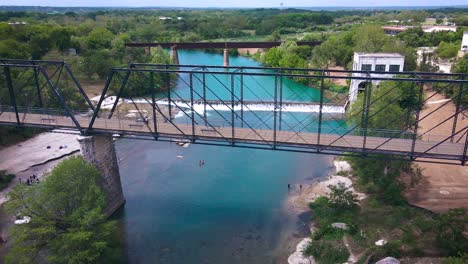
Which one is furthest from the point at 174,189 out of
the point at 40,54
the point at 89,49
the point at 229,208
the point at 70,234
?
the point at 89,49

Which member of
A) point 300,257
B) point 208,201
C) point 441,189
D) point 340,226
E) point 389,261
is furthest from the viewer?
point 208,201

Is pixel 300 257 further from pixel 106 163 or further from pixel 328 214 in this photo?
pixel 106 163

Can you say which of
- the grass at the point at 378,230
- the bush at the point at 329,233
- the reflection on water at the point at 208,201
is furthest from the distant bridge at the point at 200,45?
the bush at the point at 329,233

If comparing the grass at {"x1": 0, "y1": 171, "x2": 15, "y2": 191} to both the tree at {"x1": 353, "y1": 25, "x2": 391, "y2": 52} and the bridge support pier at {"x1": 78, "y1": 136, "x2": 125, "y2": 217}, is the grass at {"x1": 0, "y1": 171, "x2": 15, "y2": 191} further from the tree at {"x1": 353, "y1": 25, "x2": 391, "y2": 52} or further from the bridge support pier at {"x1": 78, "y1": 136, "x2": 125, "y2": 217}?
the tree at {"x1": 353, "y1": 25, "x2": 391, "y2": 52}

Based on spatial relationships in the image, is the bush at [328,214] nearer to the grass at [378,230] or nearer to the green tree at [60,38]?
the grass at [378,230]

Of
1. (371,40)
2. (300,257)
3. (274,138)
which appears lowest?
(300,257)

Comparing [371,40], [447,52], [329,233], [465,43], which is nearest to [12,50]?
[329,233]

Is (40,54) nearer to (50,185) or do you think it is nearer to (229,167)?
(229,167)

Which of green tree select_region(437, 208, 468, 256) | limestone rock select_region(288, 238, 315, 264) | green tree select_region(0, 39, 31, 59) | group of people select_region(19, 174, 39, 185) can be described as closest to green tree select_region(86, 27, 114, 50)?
green tree select_region(0, 39, 31, 59)
